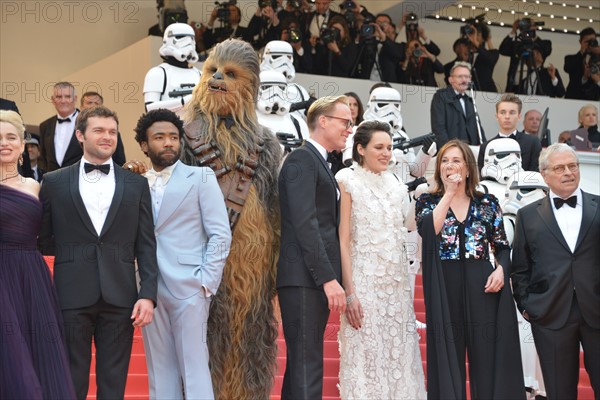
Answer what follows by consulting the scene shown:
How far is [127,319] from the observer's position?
5.26 metres

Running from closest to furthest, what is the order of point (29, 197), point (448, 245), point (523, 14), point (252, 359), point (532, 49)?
point (29, 197)
point (252, 359)
point (448, 245)
point (532, 49)
point (523, 14)

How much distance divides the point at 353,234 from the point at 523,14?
1366 centimetres

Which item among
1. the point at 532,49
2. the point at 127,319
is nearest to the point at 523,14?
the point at 532,49

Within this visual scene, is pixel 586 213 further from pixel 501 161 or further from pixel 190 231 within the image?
pixel 501 161

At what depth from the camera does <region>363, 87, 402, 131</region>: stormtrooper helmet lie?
34.6 feet

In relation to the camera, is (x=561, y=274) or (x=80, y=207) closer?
(x=80, y=207)

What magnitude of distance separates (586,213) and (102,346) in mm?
2843

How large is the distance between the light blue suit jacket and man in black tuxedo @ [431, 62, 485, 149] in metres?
6.05

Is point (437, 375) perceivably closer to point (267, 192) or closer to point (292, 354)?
point (292, 354)

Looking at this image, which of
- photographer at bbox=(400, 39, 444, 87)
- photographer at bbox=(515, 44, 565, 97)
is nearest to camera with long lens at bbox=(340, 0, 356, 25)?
photographer at bbox=(400, 39, 444, 87)

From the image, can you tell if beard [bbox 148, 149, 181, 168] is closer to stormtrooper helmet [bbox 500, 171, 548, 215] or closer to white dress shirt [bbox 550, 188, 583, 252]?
white dress shirt [bbox 550, 188, 583, 252]

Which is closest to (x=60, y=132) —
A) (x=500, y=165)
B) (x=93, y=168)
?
(x=500, y=165)

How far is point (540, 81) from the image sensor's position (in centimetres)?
1644

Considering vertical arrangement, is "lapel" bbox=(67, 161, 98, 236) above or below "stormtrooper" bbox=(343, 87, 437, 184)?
below
